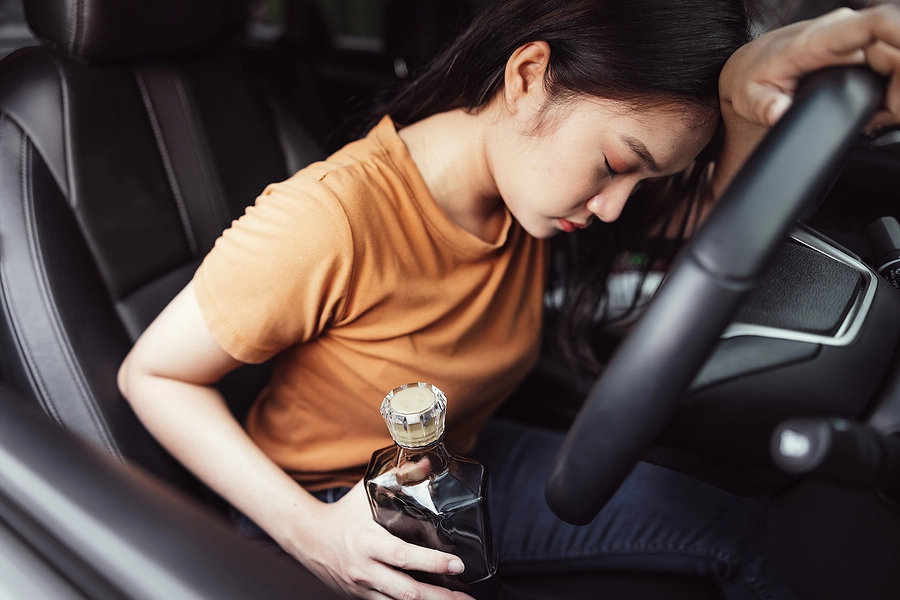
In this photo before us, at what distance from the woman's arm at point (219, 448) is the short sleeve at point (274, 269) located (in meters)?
0.03

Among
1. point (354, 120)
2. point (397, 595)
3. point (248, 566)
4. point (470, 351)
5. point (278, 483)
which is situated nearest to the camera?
point (248, 566)

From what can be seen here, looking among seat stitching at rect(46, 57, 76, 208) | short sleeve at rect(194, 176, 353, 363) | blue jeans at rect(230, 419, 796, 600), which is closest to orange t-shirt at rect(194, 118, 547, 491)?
short sleeve at rect(194, 176, 353, 363)

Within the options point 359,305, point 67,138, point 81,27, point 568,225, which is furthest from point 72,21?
point 568,225

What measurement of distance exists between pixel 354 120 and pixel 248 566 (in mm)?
869

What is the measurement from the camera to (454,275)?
920 mm

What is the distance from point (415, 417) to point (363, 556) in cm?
21

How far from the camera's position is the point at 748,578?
0.85 meters

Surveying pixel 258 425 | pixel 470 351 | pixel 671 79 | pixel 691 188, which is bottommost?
pixel 258 425

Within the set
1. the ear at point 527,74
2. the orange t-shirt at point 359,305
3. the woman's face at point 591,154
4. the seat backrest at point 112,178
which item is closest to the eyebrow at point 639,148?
the woman's face at point 591,154

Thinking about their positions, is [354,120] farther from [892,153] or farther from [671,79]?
[892,153]

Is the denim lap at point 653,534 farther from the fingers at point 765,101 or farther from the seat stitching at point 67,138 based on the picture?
the seat stitching at point 67,138

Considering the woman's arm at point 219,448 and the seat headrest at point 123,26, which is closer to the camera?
the woman's arm at point 219,448

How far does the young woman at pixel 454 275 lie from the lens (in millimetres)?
732

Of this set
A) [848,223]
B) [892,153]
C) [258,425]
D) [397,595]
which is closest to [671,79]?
[848,223]
